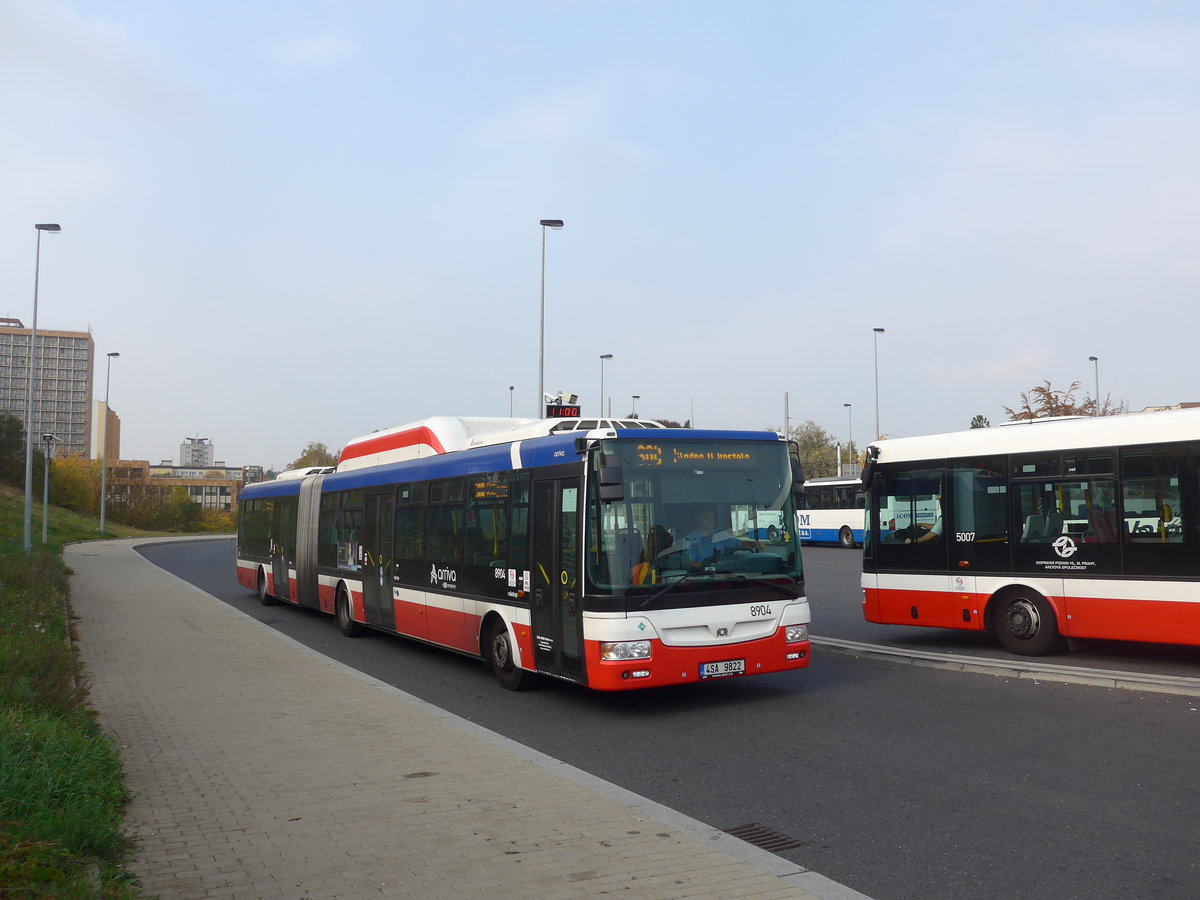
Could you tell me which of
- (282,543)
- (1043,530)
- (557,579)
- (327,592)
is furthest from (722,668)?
(282,543)

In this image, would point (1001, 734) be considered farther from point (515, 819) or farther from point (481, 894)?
point (481, 894)

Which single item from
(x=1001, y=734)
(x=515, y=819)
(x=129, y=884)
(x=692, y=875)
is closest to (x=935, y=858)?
(x=692, y=875)

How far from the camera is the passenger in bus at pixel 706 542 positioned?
959cm

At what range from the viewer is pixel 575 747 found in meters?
8.46

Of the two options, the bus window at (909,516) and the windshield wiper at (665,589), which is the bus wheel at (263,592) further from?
the windshield wiper at (665,589)

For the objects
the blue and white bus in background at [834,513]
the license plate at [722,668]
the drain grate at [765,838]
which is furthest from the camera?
the blue and white bus in background at [834,513]

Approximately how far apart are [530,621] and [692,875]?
550 cm

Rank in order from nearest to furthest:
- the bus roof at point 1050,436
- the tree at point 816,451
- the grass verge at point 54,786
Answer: the grass verge at point 54,786, the bus roof at point 1050,436, the tree at point 816,451

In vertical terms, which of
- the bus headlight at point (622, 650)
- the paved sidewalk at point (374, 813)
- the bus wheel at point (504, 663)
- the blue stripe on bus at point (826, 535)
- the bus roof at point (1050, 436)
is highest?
the bus roof at point (1050, 436)

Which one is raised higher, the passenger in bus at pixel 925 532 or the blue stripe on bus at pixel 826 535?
the passenger in bus at pixel 925 532

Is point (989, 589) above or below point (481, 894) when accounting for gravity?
above

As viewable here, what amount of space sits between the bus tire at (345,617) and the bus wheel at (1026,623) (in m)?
9.36

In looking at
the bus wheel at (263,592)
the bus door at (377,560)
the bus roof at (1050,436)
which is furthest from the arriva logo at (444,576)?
the bus wheel at (263,592)

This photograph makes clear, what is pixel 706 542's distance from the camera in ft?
31.8
